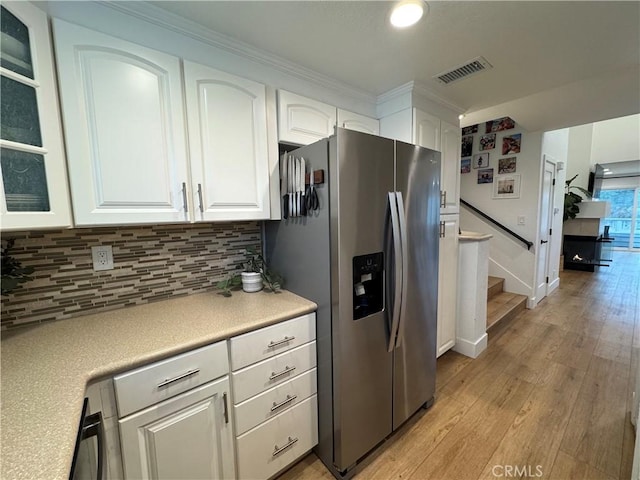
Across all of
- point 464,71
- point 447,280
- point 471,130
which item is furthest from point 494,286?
point 464,71

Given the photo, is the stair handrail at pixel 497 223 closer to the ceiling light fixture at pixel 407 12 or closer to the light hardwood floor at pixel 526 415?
the light hardwood floor at pixel 526 415

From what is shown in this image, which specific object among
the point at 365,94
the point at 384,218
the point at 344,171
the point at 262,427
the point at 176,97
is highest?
the point at 365,94

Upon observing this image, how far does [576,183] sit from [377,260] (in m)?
8.93

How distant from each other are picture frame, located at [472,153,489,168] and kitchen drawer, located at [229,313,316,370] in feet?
12.8

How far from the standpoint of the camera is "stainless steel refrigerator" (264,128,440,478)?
4.15ft

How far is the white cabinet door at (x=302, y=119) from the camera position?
1549 millimetres

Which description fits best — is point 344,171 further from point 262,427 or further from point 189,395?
point 262,427

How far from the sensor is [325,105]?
1.72m

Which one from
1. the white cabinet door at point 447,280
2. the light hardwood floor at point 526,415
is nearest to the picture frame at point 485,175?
the light hardwood floor at point 526,415

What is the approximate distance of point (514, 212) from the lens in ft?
12.4

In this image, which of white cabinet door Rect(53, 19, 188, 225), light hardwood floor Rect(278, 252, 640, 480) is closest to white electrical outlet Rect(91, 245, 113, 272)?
white cabinet door Rect(53, 19, 188, 225)

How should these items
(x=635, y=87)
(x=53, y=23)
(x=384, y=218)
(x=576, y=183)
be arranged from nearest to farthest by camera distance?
(x=53, y=23) → (x=384, y=218) → (x=635, y=87) → (x=576, y=183)

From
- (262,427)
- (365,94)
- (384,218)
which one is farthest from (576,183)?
(262,427)

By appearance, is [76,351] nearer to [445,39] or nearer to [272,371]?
[272,371]
